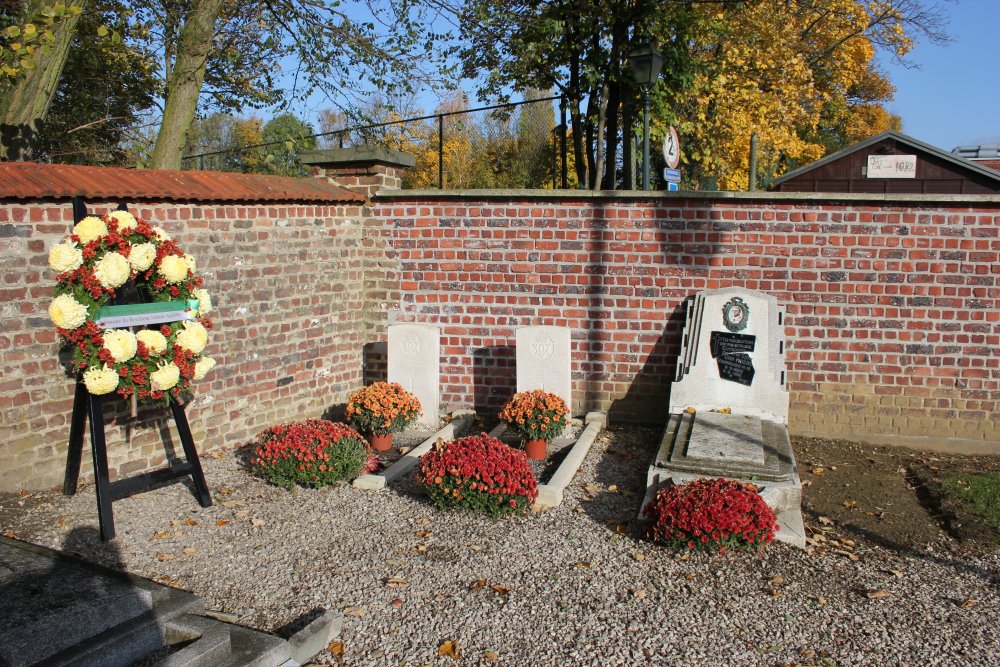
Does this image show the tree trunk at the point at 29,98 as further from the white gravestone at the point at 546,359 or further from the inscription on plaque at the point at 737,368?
the inscription on plaque at the point at 737,368

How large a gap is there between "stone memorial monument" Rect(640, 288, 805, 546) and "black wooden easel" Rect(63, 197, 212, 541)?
368cm

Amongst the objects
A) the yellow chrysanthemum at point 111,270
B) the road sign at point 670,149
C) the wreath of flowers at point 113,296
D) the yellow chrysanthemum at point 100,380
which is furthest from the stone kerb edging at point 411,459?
the road sign at point 670,149

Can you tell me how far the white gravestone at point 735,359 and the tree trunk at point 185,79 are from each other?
20.7 ft

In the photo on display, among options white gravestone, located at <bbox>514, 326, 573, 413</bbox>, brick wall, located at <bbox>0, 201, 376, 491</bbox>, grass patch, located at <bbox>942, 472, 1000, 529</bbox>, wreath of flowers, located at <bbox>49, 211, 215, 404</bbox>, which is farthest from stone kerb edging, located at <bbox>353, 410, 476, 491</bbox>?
grass patch, located at <bbox>942, 472, 1000, 529</bbox>

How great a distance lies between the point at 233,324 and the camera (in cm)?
780

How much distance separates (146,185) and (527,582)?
4.39 m

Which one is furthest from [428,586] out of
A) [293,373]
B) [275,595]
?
[293,373]

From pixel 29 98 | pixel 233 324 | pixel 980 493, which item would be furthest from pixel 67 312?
pixel 980 493

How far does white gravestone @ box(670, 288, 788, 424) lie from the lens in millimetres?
8141

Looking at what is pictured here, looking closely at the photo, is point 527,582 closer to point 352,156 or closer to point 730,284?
point 730,284

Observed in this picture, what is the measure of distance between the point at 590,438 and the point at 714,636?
378 centimetres

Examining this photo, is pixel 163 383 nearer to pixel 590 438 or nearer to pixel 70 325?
pixel 70 325

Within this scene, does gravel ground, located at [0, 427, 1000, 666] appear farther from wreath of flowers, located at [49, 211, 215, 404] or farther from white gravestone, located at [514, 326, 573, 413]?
white gravestone, located at [514, 326, 573, 413]

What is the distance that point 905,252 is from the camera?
8406 millimetres
